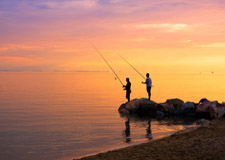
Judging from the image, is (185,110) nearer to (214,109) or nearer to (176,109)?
(176,109)

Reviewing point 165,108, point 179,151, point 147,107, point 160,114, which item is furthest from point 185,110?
point 179,151

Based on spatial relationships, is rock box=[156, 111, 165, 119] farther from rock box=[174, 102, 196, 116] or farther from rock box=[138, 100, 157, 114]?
rock box=[174, 102, 196, 116]

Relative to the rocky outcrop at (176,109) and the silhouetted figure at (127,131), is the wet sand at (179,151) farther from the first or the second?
the rocky outcrop at (176,109)

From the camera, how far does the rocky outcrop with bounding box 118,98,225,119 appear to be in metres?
18.8

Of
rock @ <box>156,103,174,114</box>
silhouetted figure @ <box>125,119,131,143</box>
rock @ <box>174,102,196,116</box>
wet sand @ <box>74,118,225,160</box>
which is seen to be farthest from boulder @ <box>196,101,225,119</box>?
wet sand @ <box>74,118,225,160</box>

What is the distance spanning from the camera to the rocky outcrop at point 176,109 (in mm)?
18825

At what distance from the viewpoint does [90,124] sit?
55.1ft

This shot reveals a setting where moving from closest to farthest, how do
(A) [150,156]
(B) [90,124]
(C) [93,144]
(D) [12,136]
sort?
(A) [150,156], (C) [93,144], (D) [12,136], (B) [90,124]

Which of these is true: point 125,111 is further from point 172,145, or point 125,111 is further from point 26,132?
point 172,145

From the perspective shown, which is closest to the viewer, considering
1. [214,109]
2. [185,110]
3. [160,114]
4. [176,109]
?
[214,109]

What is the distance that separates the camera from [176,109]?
21.3 m

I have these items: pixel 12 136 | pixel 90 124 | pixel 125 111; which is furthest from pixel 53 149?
pixel 125 111

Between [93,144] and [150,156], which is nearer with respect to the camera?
[150,156]

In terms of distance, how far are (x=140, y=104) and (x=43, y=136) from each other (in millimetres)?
10093
